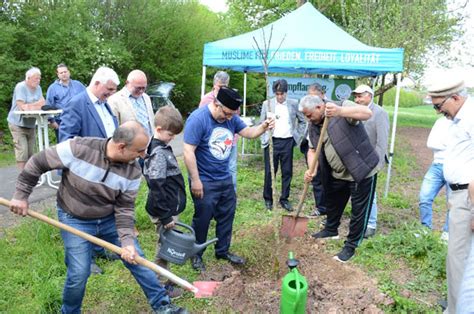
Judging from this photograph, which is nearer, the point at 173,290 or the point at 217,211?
the point at 173,290

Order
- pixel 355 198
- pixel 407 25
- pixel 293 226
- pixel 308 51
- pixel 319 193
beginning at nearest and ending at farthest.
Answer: pixel 355 198
pixel 293 226
pixel 319 193
pixel 308 51
pixel 407 25

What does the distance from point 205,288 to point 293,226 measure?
52.6 inches

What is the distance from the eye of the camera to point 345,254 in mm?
4012

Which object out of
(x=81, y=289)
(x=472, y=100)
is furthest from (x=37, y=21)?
(x=472, y=100)

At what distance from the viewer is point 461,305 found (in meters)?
1.92

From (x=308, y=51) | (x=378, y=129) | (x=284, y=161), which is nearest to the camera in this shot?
(x=378, y=129)

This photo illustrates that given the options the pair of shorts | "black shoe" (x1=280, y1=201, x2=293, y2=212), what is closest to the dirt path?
"black shoe" (x1=280, y1=201, x2=293, y2=212)

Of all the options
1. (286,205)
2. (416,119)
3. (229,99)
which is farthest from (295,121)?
(416,119)

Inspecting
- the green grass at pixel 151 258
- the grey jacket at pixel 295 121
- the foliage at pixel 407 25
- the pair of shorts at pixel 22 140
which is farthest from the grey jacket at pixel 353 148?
the foliage at pixel 407 25

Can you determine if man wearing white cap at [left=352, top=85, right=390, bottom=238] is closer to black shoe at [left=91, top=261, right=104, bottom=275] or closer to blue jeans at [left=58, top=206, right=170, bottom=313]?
blue jeans at [left=58, top=206, right=170, bottom=313]

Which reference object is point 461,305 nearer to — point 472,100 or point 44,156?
point 472,100

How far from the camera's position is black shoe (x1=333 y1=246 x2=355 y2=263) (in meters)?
3.99

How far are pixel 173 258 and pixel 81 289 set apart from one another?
0.68m

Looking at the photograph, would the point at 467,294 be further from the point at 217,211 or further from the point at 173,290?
the point at 217,211
